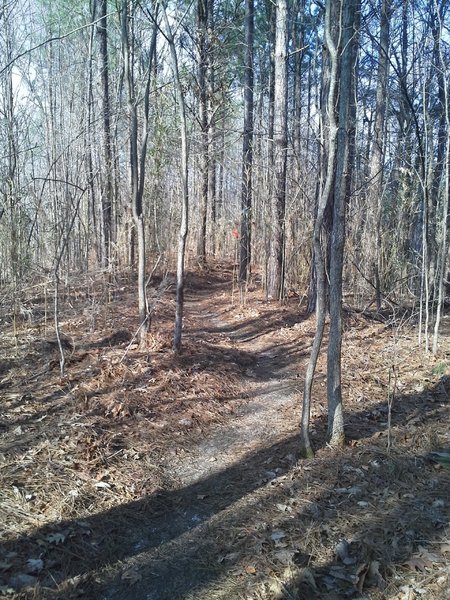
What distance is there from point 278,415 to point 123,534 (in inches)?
89.2

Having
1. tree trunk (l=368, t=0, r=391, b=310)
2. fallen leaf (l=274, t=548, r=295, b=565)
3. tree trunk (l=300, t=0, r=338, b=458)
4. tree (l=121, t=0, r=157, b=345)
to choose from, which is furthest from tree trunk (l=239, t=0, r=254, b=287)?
fallen leaf (l=274, t=548, r=295, b=565)

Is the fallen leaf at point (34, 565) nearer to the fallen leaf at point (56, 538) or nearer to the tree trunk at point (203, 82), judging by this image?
the fallen leaf at point (56, 538)

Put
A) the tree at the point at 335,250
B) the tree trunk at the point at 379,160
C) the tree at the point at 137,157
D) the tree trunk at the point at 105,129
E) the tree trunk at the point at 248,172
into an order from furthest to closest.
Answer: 1. the tree trunk at the point at 248,172
2. the tree trunk at the point at 105,129
3. the tree trunk at the point at 379,160
4. the tree at the point at 137,157
5. the tree at the point at 335,250

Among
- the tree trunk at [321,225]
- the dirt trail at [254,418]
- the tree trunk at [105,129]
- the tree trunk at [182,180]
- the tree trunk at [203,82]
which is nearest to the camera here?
the tree trunk at [321,225]

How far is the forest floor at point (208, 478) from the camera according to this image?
254cm

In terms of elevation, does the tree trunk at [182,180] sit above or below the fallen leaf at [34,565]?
above

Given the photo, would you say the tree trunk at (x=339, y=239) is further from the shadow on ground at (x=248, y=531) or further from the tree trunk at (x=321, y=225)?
the shadow on ground at (x=248, y=531)

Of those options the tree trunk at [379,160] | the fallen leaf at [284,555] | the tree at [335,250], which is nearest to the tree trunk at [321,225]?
the tree at [335,250]

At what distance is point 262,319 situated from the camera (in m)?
8.59

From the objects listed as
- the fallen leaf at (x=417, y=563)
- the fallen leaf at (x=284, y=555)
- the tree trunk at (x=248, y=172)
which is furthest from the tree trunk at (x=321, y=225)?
the tree trunk at (x=248, y=172)

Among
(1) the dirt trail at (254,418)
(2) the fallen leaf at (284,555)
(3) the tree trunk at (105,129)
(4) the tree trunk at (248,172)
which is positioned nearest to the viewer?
(2) the fallen leaf at (284,555)

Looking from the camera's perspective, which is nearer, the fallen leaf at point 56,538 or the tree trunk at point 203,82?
the fallen leaf at point 56,538

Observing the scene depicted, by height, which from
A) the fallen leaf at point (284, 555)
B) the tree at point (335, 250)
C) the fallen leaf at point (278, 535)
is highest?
the tree at point (335, 250)

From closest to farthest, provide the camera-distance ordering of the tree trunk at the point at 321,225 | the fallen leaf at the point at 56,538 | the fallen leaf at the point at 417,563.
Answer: the fallen leaf at the point at 417,563, the fallen leaf at the point at 56,538, the tree trunk at the point at 321,225
